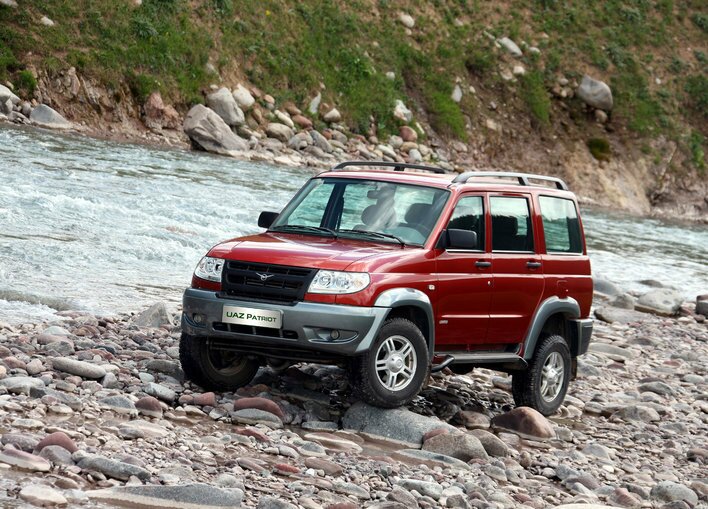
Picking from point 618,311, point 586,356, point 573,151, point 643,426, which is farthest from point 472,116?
point 643,426

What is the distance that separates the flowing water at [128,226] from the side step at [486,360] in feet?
14.4

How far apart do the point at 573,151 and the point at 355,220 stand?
43.7 m

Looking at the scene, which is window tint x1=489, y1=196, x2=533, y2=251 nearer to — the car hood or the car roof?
the car roof

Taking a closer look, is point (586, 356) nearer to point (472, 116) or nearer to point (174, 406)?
point (174, 406)

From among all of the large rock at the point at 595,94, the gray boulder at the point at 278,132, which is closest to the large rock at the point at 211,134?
the gray boulder at the point at 278,132

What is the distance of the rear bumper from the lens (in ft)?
34.1

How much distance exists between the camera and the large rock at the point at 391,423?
831 cm

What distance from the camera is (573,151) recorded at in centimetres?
5169

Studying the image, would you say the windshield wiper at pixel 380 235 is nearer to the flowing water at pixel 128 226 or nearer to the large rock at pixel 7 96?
the flowing water at pixel 128 226

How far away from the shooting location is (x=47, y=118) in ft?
111

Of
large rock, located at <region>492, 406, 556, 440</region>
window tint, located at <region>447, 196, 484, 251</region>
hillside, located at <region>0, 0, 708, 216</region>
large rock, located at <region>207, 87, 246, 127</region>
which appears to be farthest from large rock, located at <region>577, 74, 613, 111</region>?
large rock, located at <region>492, 406, 556, 440</region>

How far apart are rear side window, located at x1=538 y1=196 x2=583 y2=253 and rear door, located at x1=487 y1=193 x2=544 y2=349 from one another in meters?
0.25

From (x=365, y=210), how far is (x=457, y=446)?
2.20 meters

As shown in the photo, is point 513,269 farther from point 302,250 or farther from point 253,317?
point 253,317
